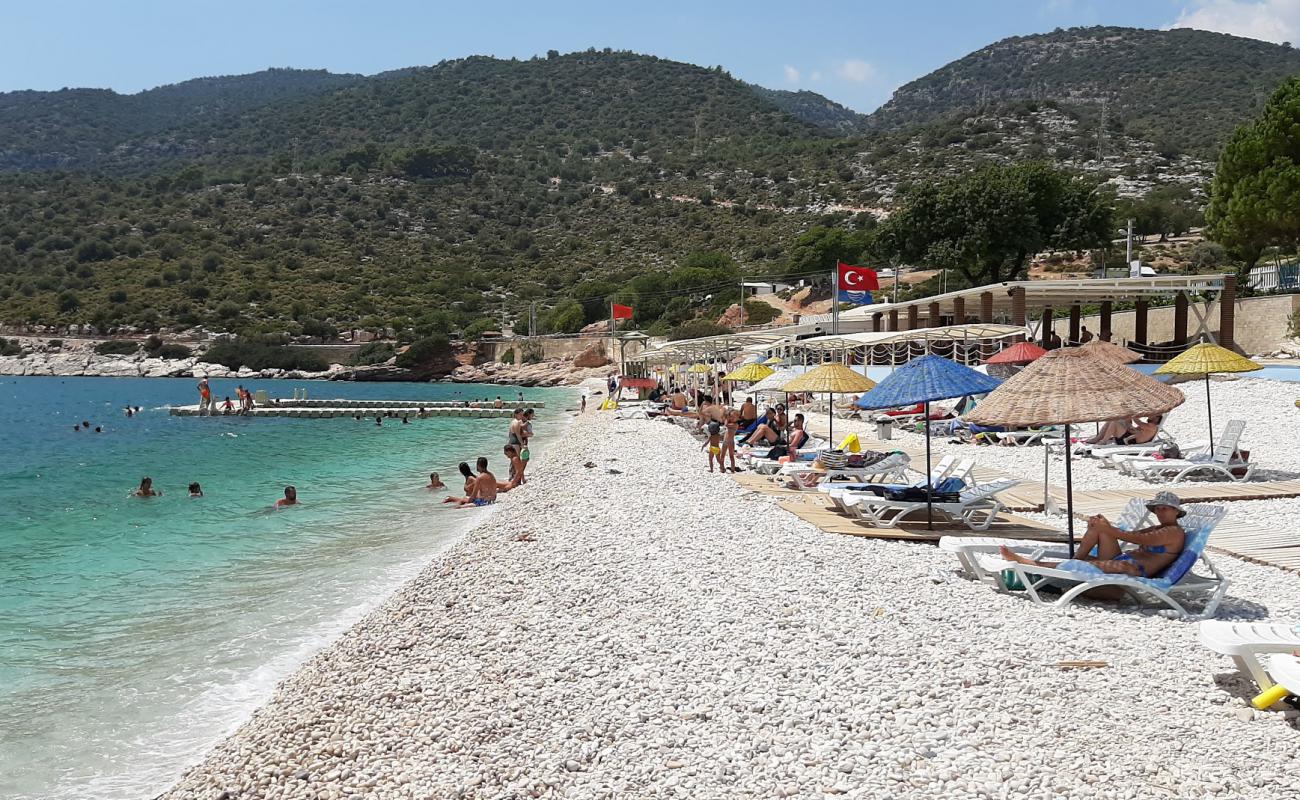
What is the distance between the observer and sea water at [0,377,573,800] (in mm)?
6164

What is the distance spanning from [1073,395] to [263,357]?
257 ft

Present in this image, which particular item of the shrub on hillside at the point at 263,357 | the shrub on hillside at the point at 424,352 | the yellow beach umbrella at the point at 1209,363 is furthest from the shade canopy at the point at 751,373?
the shrub on hillside at the point at 263,357

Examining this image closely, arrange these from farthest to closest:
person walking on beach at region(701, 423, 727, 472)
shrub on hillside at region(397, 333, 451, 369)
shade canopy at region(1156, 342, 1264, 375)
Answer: shrub on hillside at region(397, 333, 451, 369)
person walking on beach at region(701, 423, 727, 472)
shade canopy at region(1156, 342, 1264, 375)

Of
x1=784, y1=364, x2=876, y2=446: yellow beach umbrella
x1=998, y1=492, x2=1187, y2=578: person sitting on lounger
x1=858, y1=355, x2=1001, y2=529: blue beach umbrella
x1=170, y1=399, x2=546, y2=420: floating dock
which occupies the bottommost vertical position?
x1=170, y1=399, x2=546, y2=420: floating dock

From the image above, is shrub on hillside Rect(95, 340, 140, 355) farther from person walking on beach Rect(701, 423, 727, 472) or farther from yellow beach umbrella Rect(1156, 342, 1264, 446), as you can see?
yellow beach umbrella Rect(1156, 342, 1264, 446)

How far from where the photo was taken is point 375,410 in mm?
42594

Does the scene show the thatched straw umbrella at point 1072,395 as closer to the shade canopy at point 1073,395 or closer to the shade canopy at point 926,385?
the shade canopy at point 1073,395

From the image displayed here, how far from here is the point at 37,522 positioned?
53.7 feet

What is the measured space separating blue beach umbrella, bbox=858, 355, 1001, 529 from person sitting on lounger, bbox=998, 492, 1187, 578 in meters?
2.49

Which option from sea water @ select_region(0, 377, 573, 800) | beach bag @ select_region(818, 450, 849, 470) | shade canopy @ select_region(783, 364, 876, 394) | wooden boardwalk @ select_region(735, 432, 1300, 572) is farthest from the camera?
shade canopy @ select_region(783, 364, 876, 394)

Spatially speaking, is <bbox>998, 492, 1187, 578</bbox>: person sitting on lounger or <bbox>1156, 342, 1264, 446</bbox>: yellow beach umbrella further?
<bbox>1156, 342, 1264, 446</bbox>: yellow beach umbrella

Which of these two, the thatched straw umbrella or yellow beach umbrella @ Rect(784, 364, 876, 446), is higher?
the thatched straw umbrella

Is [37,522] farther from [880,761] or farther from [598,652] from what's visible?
[880,761]

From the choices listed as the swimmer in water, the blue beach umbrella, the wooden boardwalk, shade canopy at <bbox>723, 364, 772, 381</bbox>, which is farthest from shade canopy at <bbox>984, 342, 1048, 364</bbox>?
the swimmer in water
